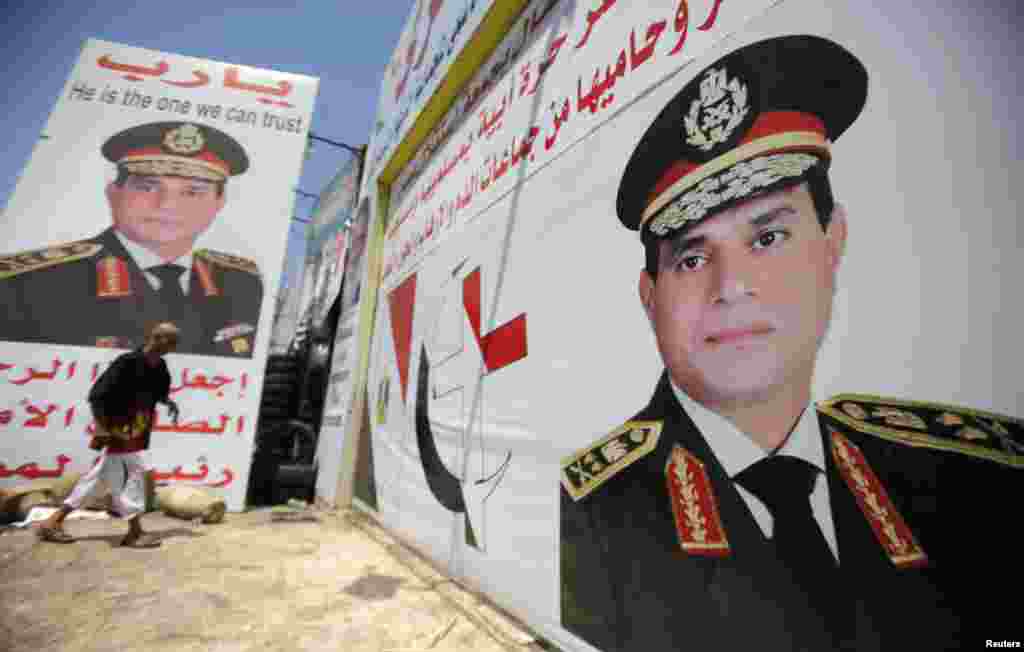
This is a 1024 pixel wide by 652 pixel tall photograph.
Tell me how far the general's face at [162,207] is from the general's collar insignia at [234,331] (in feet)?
3.63

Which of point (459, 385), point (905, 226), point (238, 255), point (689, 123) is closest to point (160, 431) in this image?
point (238, 255)

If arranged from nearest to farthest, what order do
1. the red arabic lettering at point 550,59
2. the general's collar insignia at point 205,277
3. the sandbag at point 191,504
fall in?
the red arabic lettering at point 550,59 → the sandbag at point 191,504 → the general's collar insignia at point 205,277

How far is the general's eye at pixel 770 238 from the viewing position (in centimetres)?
119

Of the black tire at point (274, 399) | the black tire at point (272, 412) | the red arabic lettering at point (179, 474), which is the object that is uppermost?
the black tire at point (274, 399)

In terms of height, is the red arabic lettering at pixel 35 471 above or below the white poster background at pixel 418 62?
below

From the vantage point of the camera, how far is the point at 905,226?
38.3 inches

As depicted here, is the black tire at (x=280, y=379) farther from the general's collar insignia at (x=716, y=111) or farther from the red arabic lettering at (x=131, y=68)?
the general's collar insignia at (x=716, y=111)

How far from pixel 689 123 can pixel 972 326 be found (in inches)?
37.3

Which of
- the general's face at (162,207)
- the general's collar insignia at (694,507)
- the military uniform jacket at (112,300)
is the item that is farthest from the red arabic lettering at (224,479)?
the general's collar insignia at (694,507)

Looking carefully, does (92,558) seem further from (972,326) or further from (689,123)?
(972,326)

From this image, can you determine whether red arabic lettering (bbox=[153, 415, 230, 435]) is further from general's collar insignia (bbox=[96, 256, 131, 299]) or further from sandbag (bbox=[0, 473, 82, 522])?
general's collar insignia (bbox=[96, 256, 131, 299])

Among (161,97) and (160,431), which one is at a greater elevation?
(161,97)

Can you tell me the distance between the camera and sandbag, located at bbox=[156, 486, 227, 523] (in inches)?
149

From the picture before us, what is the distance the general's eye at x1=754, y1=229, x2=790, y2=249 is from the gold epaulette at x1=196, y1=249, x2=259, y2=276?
16.9 ft
